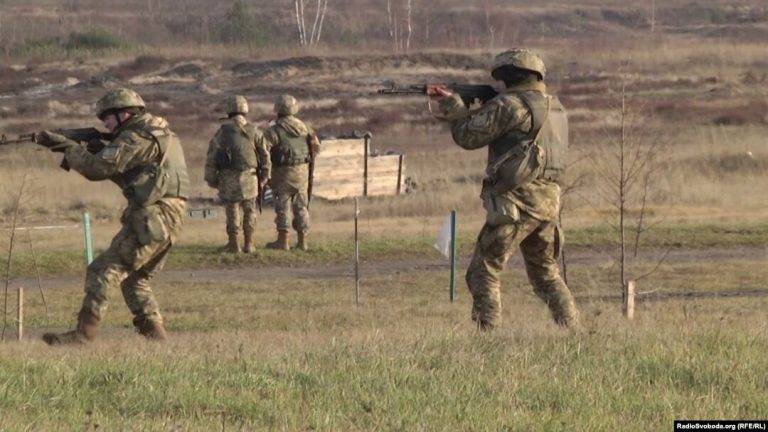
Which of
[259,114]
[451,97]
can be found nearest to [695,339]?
[451,97]

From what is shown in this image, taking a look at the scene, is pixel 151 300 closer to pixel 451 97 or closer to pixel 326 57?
pixel 451 97

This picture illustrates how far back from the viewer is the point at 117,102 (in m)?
10.2

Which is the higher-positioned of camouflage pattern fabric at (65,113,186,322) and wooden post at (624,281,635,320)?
camouflage pattern fabric at (65,113,186,322)

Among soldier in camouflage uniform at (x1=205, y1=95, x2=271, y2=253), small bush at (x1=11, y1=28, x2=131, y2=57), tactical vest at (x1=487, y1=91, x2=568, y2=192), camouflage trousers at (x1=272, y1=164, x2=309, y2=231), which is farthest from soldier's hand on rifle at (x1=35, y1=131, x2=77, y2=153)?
small bush at (x1=11, y1=28, x2=131, y2=57)

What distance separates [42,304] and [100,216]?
9016mm

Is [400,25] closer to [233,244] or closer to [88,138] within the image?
[233,244]

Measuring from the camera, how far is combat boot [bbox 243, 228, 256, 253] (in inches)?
725

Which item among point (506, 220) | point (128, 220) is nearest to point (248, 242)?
point (128, 220)

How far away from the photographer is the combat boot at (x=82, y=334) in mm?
9984

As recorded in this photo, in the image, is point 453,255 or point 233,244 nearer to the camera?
point 453,255

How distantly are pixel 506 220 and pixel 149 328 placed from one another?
2810mm

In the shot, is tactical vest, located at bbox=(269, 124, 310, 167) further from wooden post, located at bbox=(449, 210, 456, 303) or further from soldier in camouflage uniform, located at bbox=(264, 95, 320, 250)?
wooden post, located at bbox=(449, 210, 456, 303)

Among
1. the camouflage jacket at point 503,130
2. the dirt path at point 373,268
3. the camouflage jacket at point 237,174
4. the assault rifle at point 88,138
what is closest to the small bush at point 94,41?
the camouflage jacket at point 237,174

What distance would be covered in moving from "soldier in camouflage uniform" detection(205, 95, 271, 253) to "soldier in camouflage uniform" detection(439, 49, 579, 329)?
8575mm
